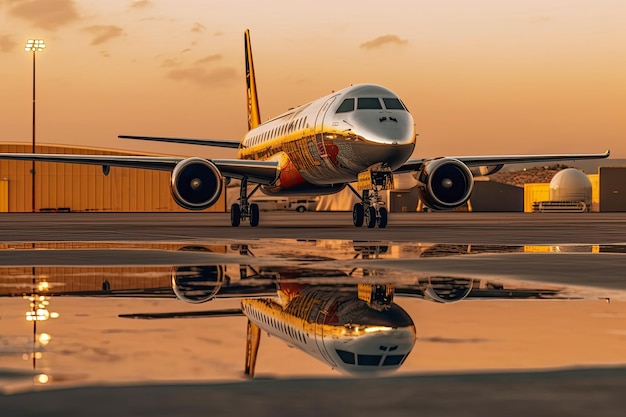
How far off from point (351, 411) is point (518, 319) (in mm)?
3726

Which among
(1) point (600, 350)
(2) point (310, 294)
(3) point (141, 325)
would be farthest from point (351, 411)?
(2) point (310, 294)

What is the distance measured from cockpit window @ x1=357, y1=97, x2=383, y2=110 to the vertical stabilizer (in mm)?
18989

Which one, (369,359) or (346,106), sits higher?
(346,106)

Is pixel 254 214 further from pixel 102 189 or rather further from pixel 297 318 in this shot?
pixel 102 189

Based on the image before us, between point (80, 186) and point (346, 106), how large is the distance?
62398 mm

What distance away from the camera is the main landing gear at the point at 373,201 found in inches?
1072

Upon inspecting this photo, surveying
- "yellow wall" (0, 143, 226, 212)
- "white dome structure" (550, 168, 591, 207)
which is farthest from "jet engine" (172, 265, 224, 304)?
"white dome structure" (550, 168, 591, 207)

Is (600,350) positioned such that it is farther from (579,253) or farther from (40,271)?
(579,253)

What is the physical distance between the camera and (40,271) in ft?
41.1

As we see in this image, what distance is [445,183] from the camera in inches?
1193

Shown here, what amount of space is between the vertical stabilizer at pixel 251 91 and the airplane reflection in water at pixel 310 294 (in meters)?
32.7

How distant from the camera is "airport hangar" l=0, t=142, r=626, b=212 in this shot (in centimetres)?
8456

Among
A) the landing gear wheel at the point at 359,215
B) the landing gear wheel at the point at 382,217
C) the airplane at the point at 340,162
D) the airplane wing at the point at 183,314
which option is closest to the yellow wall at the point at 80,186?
the airplane at the point at 340,162

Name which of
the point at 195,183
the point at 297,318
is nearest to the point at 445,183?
the point at 195,183
